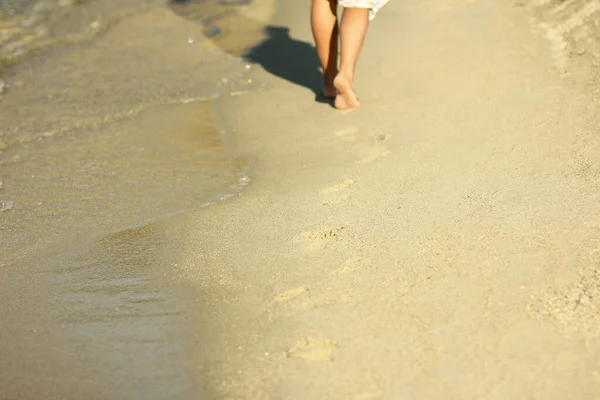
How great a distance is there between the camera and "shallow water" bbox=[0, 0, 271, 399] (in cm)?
220

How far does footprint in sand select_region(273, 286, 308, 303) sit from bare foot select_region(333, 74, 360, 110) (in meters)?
1.77

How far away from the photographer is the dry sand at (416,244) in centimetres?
199

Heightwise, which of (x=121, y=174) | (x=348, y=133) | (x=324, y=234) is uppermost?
(x=324, y=234)

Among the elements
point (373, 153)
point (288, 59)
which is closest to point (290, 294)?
point (373, 153)

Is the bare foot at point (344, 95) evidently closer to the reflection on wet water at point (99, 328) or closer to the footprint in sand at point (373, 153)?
the footprint in sand at point (373, 153)

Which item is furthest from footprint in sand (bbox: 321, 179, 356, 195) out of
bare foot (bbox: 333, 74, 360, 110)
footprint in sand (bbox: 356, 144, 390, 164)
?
bare foot (bbox: 333, 74, 360, 110)

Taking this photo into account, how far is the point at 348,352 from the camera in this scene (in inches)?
81.8

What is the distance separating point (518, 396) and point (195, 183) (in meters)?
1.96

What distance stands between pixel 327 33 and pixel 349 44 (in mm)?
243

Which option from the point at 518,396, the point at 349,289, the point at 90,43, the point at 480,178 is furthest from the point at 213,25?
the point at 518,396

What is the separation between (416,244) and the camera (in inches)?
100

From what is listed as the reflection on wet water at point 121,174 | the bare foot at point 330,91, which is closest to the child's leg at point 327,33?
the bare foot at point 330,91

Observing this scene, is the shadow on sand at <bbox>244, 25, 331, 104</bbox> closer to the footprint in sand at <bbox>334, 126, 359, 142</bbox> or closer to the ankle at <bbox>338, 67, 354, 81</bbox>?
the ankle at <bbox>338, 67, 354, 81</bbox>

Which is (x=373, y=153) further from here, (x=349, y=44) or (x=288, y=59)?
(x=288, y=59)
